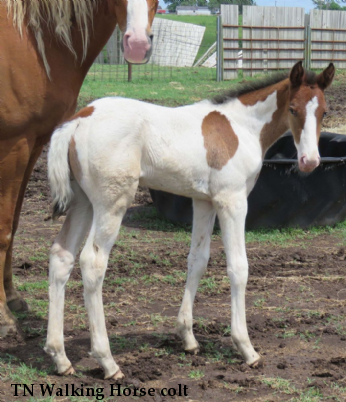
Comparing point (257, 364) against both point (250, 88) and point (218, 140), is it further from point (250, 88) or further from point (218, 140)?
point (250, 88)

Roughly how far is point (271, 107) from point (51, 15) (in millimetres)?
1472

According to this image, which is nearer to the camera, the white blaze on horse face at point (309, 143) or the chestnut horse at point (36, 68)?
the white blaze on horse face at point (309, 143)

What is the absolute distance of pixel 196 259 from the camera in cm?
362

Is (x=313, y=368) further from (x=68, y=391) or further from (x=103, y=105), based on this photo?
(x=103, y=105)

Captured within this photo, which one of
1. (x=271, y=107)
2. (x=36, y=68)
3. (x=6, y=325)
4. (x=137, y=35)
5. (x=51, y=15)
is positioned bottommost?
(x=6, y=325)

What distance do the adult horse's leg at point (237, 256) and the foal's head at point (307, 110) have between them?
0.42 meters

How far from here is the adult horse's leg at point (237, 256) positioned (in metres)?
3.32

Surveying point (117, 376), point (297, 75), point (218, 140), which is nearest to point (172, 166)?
point (218, 140)

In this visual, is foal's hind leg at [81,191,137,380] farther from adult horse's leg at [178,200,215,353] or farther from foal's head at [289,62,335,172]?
foal's head at [289,62,335,172]

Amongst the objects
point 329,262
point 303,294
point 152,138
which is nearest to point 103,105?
point 152,138

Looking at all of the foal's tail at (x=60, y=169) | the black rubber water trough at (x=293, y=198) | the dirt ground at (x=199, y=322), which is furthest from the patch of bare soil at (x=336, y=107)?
the foal's tail at (x=60, y=169)

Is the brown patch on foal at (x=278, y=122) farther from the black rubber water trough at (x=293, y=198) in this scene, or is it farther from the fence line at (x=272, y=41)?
the fence line at (x=272, y=41)

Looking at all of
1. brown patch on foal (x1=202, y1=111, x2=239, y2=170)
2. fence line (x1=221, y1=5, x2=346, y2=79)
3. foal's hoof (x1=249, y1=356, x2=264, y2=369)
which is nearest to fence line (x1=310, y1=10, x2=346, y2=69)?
fence line (x1=221, y1=5, x2=346, y2=79)

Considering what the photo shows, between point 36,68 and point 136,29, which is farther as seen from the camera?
point 36,68
